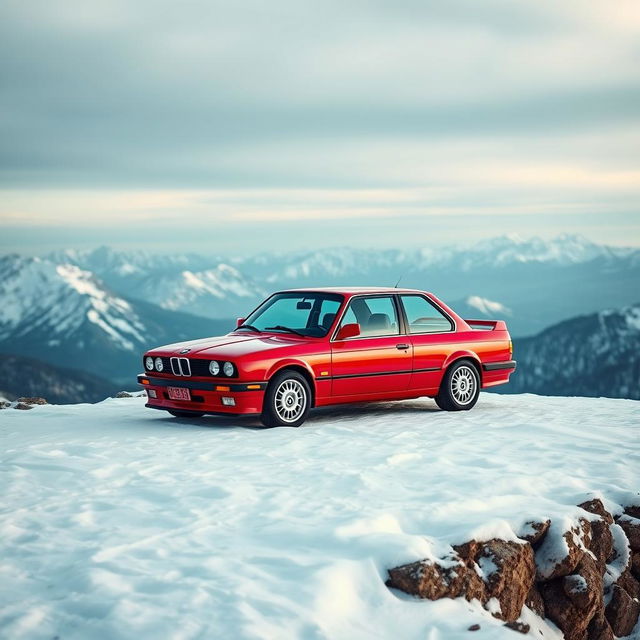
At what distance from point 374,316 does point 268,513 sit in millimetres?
5292

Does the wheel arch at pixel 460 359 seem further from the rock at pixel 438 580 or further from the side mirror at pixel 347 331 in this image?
the rock at pixel 438 580

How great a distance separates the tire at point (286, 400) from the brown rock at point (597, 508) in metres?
4.29

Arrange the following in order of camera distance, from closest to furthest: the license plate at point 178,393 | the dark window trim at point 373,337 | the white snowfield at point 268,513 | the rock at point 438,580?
1. the white snowfield at point 268,513
2. the rock at point 438,580
3. the license plate at point 178,393
4. the dark window trim at point 373,337

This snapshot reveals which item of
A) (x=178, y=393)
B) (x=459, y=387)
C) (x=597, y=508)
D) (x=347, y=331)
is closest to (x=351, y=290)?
(x=347, y=331)

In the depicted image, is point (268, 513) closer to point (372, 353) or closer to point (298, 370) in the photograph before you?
point (298, 370)

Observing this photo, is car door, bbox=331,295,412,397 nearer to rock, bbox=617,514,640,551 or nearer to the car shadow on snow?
the car shadow on snow

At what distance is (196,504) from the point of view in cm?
736

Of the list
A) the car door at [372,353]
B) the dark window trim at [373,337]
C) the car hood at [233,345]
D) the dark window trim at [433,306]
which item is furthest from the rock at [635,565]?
the dark window trim at [433,306]

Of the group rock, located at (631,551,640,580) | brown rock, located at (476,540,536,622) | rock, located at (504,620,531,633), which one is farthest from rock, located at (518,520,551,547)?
rock, located at (631,551,640,580)

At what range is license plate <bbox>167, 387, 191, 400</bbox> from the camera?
1117cm

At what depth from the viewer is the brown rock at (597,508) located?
7707mm

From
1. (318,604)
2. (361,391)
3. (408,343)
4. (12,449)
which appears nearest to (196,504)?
(318,604)

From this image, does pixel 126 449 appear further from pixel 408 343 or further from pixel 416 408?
pixel 416 408

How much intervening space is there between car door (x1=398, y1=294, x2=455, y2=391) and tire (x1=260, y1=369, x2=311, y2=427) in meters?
1.77
